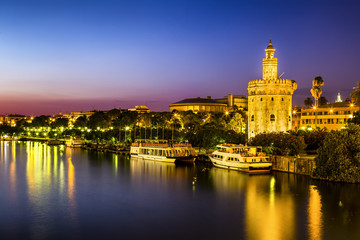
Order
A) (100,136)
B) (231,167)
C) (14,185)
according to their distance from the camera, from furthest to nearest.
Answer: (100,136) < (231,167) < (14,185)

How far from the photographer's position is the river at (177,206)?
23.6 metres

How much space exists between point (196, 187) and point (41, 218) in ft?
51.1

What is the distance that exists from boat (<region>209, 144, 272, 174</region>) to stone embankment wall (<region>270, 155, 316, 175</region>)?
104 cm

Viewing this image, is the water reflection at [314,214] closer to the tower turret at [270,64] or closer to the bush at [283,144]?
the bush at [283,144]

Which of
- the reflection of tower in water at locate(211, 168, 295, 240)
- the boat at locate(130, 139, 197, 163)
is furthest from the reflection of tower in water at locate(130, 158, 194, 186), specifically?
the reflection of tower in water at locate(211, 168, 295, 240)

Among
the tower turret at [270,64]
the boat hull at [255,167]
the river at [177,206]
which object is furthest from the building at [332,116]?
the river at [177,206]

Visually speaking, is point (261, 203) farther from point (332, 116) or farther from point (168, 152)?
point (332, 116)

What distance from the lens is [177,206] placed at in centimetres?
3005

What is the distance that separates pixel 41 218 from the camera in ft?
86.5

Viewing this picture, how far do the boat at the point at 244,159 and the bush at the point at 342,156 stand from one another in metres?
7.23

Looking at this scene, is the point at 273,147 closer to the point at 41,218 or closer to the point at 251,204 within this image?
the point at 251,204

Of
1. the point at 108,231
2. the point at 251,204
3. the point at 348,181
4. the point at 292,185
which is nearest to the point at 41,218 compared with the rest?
the point at 108,231

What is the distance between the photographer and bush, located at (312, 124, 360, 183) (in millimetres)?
35500

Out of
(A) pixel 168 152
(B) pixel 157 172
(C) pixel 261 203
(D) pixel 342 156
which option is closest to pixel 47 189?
(B) pixel 157 172
